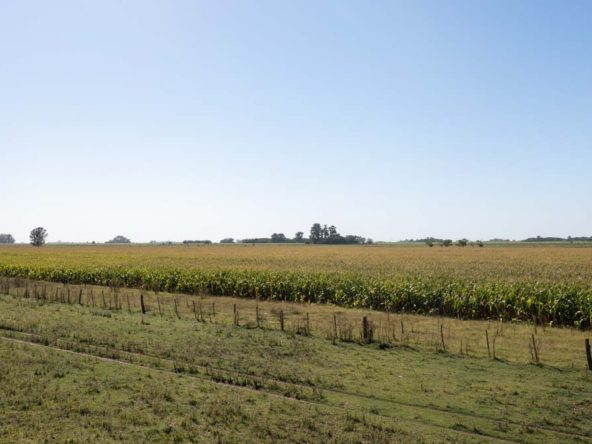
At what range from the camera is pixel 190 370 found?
12781 mm

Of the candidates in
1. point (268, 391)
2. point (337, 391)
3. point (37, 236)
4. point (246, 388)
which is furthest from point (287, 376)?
point (37, 236)

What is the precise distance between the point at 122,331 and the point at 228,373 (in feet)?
21.9

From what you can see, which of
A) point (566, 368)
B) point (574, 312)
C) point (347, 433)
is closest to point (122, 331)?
point (347, 433)

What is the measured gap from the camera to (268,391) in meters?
11.3

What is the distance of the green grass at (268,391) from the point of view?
352 inches

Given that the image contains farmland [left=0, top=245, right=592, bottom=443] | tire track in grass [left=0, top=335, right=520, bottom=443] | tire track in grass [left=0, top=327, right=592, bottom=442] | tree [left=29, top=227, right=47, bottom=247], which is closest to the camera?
tire track in grass [left=0, top=335, right=520, bottom=443]

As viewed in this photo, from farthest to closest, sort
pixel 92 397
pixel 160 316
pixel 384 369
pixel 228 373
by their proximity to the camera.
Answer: pixel 160 316 < pixel 384 369 < pixel 228 373 < pixel 92 397

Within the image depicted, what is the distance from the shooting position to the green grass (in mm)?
8945

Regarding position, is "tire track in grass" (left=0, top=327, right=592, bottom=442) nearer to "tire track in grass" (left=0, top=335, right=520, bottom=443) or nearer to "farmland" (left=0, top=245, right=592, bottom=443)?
"farmland" (left=0, top=245, right=592, bottom=443)

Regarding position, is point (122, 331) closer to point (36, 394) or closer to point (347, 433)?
point (36, 394)

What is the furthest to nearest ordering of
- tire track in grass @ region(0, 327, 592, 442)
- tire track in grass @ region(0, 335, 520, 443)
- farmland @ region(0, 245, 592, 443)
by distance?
tire track in grass @ region(0, 327, 592, 442), farmland @ region(0, 245, 592, 443), tire track in grass @ region(0, 335, 520, 443)

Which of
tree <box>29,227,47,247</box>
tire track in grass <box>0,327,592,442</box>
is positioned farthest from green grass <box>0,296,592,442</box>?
tree <box>29,227,47,247</box>

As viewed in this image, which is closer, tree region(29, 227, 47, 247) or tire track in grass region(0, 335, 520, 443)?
tire track in grass region(0, 335, 520, 443)

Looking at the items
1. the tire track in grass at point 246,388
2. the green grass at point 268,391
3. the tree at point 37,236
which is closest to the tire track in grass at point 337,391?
the green grass at point 268,391
